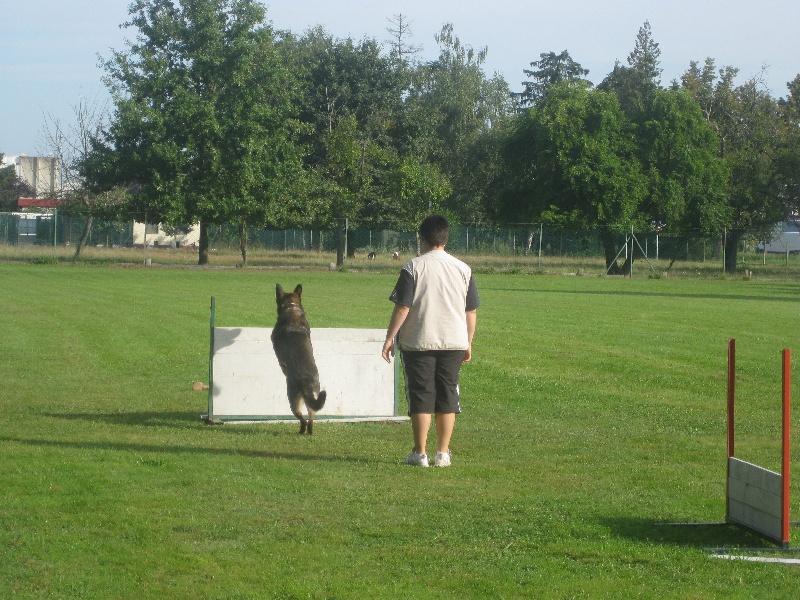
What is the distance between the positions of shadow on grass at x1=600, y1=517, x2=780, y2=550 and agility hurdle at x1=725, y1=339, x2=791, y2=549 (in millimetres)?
78

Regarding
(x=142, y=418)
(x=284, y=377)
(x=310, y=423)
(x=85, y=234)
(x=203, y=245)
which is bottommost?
(x=142, y=418)

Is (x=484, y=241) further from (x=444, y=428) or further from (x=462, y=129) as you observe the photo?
(x=444, y=428)

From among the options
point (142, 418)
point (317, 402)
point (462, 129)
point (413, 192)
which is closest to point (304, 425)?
point (317, 402)

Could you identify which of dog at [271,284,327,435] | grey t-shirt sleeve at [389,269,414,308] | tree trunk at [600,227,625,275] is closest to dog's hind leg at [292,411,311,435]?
dog at [271,284,327,435]

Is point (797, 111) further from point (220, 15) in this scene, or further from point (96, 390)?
point (96, 390)

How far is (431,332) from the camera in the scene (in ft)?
25.4

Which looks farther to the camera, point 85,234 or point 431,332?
point 85,234

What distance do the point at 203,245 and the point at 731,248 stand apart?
28.8 m

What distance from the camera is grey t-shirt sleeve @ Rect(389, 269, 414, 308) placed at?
7.72 m

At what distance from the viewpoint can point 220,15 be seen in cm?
5300

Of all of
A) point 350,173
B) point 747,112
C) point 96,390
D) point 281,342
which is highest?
point 747,112

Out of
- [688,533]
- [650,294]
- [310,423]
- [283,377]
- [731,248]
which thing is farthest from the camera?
[731,248]

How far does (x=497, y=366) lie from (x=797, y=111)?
238ft

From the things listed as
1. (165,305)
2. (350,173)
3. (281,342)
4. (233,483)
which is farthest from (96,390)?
(350,173)
